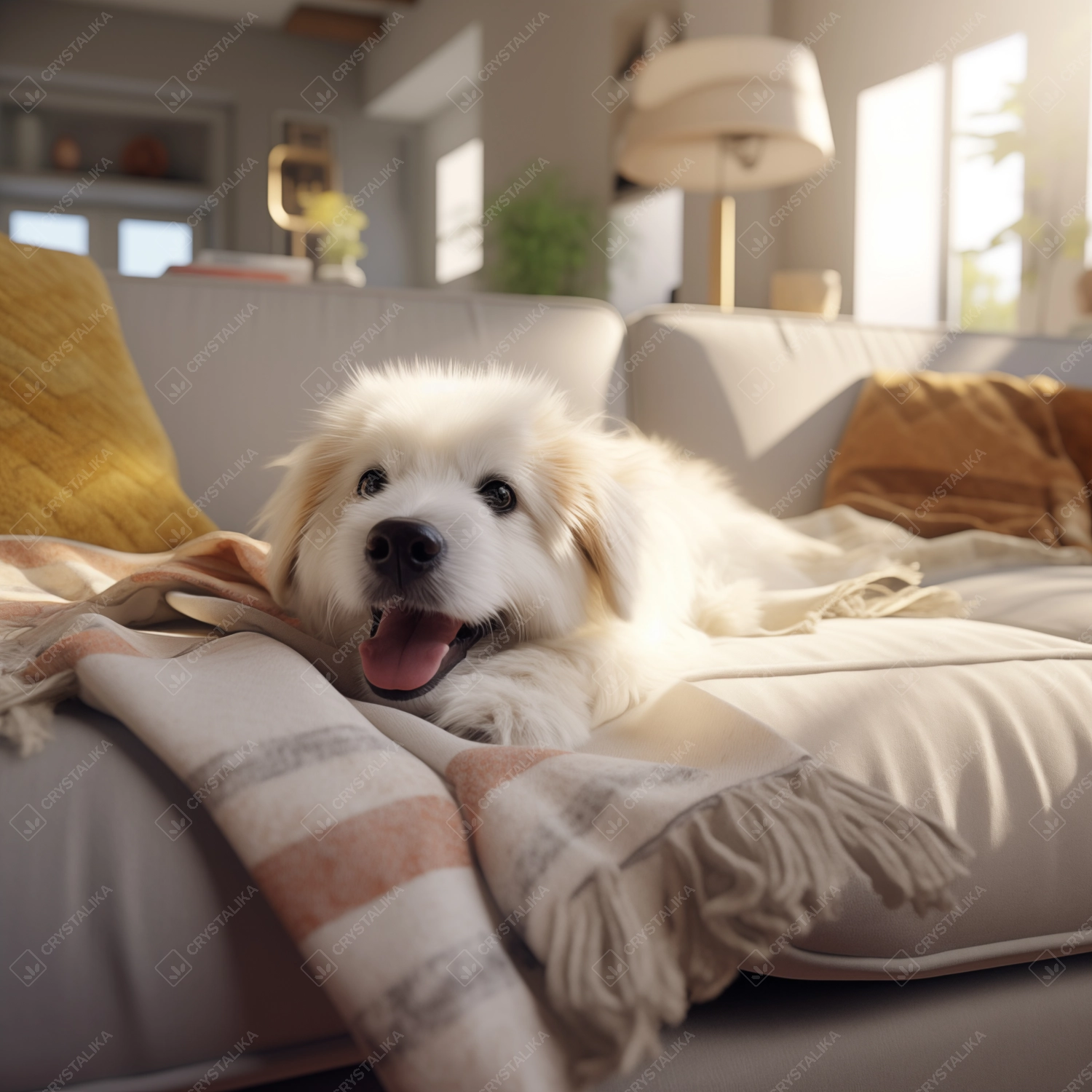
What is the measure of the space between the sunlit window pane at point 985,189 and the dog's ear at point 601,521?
364 cm

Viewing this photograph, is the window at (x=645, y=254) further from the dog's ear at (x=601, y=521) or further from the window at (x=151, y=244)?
the window at (x=151, y=244)

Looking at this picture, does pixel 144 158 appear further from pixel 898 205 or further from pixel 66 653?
pixel 66 653

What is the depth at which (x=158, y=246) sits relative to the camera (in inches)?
375

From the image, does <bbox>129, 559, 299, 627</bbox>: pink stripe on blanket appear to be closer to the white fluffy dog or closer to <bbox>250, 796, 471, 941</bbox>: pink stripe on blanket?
the white fluffy dog

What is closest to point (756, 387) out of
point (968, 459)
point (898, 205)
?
point (968, 459)

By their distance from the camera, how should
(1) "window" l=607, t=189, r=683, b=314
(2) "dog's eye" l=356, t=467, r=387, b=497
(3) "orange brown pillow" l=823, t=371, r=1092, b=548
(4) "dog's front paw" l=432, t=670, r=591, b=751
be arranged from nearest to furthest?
1. (4) "dog's front paw" l=432, t=670, r=591, b=751
2. (2) "dog's eye" l=356, t=467, r=387, b=497
3. (3) "orange brown pillow" l=823, t=371, r=1092, b=548
4. (1) "window" l=607, t=189, r=683, b=314

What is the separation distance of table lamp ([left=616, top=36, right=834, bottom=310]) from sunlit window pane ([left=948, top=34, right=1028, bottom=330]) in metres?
1.49

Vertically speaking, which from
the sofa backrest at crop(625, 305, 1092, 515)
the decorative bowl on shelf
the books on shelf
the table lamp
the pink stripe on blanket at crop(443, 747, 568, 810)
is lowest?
the pink stripe on blanket at crop(443, 747, 568, 810)

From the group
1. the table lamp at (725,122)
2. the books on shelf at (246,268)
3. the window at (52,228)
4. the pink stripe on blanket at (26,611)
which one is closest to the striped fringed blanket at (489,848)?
the pink stripe on blanket at (26,611)

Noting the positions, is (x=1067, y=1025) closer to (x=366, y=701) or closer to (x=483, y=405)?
(x=366, y=701)

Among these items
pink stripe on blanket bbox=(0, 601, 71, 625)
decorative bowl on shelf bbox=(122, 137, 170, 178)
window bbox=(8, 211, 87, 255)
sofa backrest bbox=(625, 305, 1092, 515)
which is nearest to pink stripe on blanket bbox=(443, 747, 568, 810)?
pink stripe on blanket bbox=(0, 601, 71, 625)

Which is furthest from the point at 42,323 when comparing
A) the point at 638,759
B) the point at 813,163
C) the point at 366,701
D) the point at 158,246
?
the point at 158,246

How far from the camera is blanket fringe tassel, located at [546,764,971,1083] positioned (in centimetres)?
62

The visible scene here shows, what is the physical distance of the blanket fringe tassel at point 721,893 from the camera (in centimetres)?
62
